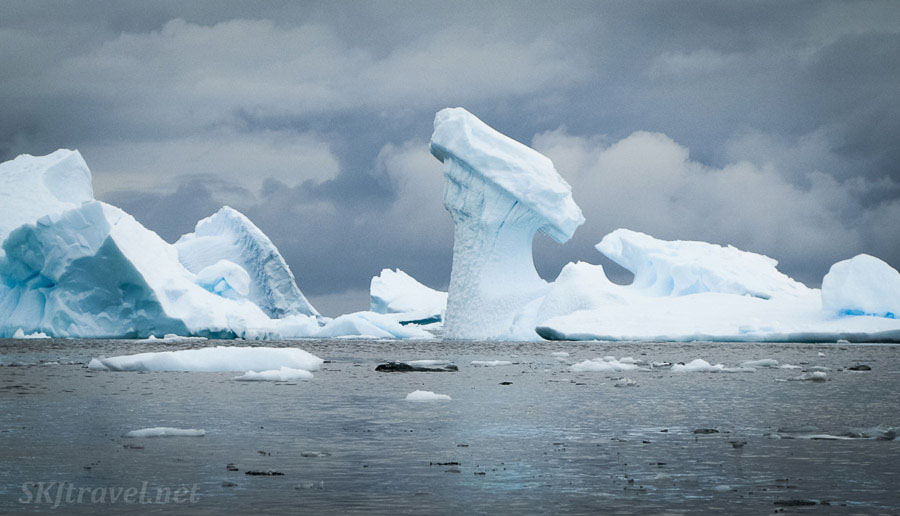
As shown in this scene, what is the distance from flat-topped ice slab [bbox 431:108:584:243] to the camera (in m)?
33.2

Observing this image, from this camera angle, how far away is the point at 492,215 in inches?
1348

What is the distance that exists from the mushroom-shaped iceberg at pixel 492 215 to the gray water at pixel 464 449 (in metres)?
21.7

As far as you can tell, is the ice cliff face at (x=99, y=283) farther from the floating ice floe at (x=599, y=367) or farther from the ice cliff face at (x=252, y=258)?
the floating ice floe at (x=599, y=367)

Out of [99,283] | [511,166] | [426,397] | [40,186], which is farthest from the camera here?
[511,166]

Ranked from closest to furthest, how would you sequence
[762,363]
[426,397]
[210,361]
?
[426,397] → [210,361] → [762,363]

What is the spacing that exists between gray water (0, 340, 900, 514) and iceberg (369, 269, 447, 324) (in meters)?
44.0

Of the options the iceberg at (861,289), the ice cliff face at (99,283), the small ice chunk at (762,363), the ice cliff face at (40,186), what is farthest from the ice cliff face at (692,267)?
the ice cliff face at (40,186)

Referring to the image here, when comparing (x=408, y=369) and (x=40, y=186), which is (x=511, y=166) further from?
(x=408, y=369)

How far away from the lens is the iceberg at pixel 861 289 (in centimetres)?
2822

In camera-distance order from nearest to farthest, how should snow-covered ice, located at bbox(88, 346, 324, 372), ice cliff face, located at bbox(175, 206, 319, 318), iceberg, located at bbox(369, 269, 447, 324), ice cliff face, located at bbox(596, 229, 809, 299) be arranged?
snow-covered ice, located at bbox(88, 346, 324, 372) → ice cliff face, located at bbox(596, 229, 809, 299) → ice cliff face, located at bbox(175, 206, 319, 318) → iceberg, located at bbox(369, 269, 447, 324)

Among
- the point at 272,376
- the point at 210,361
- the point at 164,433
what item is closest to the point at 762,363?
the point at 272,376

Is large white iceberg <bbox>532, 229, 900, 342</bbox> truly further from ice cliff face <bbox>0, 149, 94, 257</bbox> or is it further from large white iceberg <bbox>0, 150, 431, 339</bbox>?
ice cliff face <bbox>0, 149, 94, 257</bbox>

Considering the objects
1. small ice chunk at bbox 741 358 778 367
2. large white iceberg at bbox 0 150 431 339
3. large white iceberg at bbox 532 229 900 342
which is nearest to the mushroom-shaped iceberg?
large white iceberg at bbox 532 229 900 342

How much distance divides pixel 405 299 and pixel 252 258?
14.6 m
